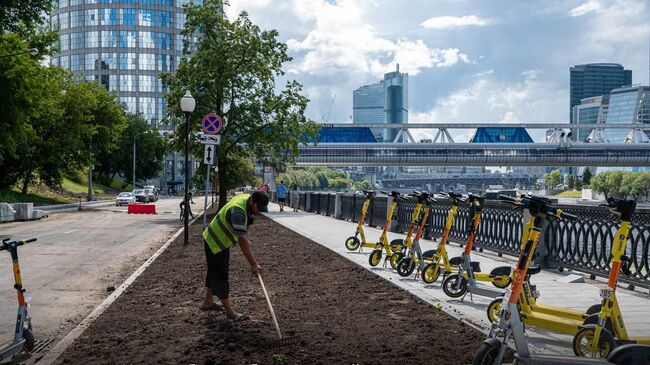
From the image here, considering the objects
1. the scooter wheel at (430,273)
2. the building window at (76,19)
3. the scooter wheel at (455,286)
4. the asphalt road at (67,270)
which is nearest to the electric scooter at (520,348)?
the scooter wheel at (455,286)

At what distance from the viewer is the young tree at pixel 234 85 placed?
118 feet

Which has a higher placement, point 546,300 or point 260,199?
point 260,199

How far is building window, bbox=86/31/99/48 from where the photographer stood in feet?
415

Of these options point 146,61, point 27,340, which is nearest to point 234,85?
point 27,340

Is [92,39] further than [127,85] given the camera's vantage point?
Yes

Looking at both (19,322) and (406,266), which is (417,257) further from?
(19,322)

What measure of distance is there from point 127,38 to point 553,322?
129134mm

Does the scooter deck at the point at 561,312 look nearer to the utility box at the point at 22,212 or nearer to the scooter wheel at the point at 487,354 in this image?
the scooter wheel at the point at 487,354

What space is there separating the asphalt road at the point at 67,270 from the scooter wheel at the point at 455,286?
453 cm

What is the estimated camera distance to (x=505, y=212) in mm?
13852

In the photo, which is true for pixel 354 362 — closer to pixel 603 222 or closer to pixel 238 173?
pixel 603 222

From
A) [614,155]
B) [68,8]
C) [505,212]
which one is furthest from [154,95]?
[505,212]

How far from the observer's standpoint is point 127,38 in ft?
412

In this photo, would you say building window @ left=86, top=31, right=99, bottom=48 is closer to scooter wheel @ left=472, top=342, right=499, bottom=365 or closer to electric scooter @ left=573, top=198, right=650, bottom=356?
electric scooter @ left=573, top=198, right=650, bottom=356
